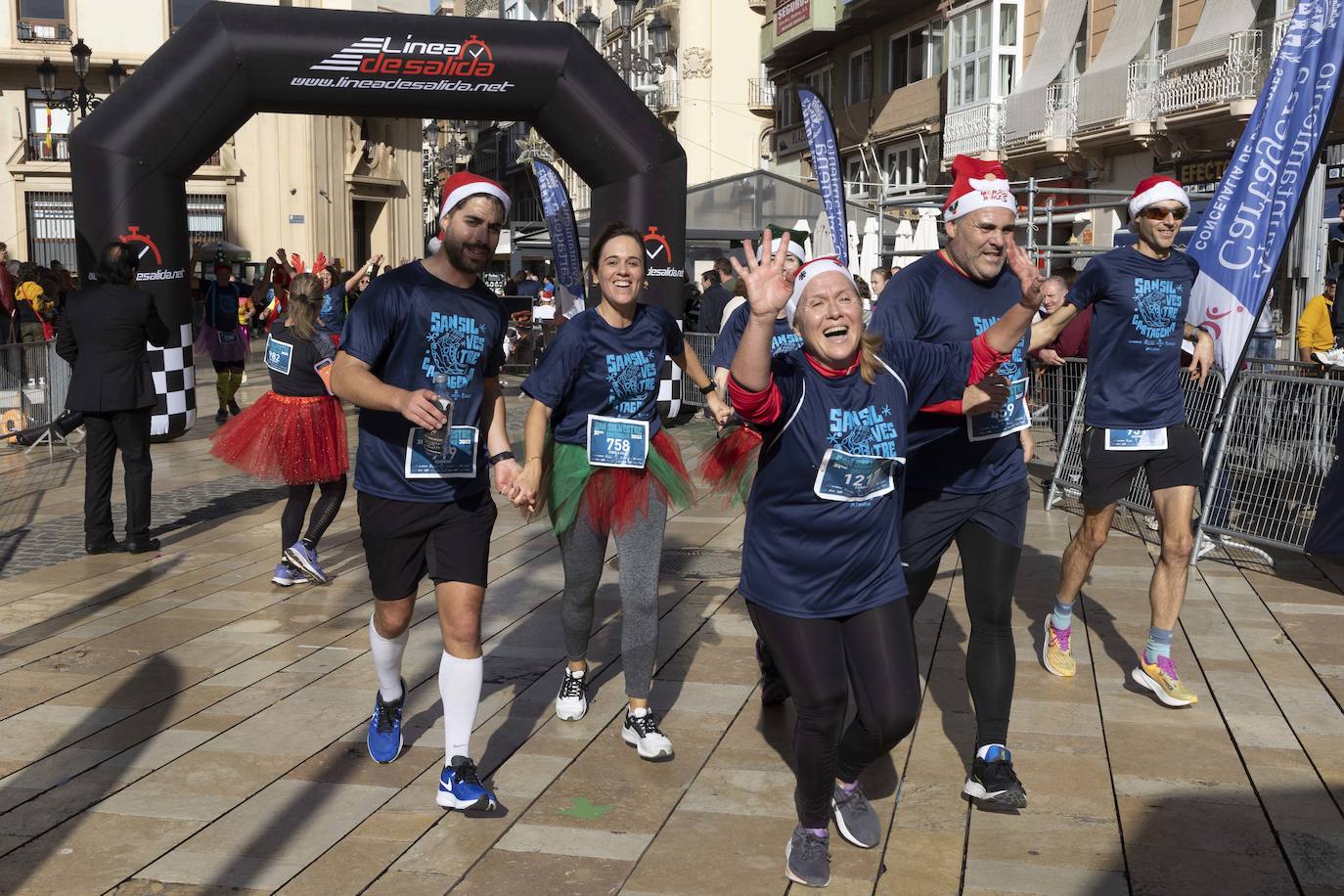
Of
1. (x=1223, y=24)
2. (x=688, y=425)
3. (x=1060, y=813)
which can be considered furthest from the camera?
(x=1223, y=24)

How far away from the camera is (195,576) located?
27.4 ft

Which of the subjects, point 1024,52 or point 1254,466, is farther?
point 1024,52

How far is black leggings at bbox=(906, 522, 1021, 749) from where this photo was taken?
4582 millimetres

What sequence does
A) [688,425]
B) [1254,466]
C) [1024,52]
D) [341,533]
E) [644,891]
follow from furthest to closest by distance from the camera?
1. [1024,52]
2. [688,425]
3. [341,533]
4. [1254,466]
5. [644,891]

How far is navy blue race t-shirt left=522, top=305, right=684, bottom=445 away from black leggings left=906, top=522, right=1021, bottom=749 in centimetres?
130

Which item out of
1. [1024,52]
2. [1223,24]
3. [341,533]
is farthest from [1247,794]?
[1024,52]

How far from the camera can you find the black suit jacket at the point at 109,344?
903 cm

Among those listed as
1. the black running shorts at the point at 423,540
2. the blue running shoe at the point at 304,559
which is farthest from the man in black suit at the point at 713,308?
the black running shorts at the point at 423,540

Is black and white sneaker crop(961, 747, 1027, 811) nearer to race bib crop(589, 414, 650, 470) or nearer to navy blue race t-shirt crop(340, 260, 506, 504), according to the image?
race bib crop(589, 414, 650, 470)

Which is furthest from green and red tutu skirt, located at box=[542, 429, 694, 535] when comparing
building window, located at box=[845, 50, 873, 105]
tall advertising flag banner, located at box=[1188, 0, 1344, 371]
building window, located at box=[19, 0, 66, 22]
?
building window, located at box=[19, 0, 66, 22]

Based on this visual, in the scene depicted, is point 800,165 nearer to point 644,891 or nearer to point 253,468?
point 253,468

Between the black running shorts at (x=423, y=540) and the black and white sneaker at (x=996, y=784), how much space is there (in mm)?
1694

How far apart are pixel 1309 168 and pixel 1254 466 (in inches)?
72.8

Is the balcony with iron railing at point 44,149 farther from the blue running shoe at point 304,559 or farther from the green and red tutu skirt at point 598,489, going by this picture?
the green and red tutu skirt at point 598,489
